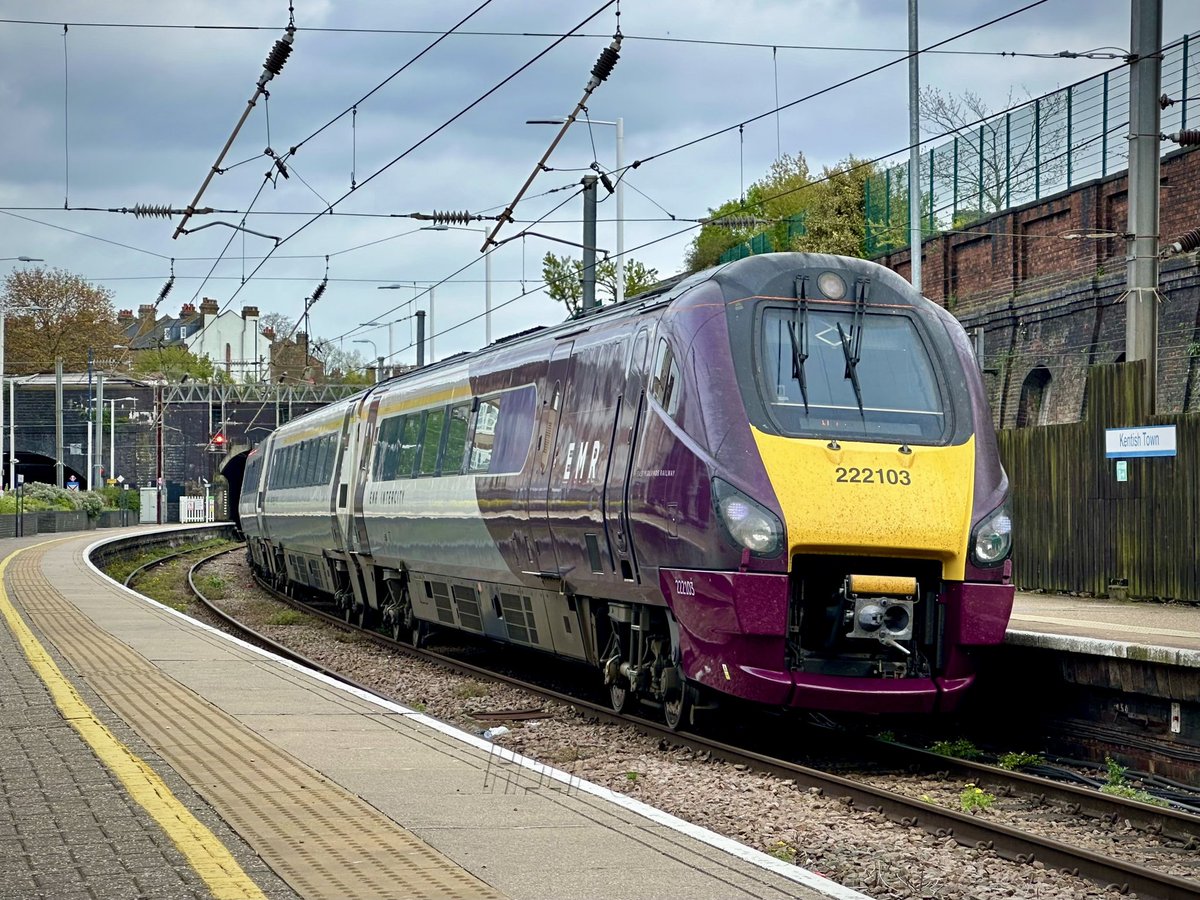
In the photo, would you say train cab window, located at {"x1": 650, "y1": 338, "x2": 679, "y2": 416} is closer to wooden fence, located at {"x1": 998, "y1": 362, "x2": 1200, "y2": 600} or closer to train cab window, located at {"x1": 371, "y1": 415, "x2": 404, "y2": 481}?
wooden fence, located at {"x1": 998, "y1": 362, "x2": 1200, "y2": 600}

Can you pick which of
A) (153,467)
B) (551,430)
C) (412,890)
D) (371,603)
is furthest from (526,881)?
(153,467)

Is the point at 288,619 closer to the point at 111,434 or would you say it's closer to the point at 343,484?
the point at 343,484

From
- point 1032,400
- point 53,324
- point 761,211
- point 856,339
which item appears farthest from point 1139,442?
point 53,324

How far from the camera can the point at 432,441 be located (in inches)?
693

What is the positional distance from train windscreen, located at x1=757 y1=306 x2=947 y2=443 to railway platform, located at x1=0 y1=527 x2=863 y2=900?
10.5 feet

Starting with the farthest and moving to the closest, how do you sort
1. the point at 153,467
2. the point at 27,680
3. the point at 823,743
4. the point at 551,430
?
1. the point at 153,467
2. the point at 551,430
3. the point at 27,680
4. the point at 823,743

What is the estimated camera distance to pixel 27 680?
41.9ft

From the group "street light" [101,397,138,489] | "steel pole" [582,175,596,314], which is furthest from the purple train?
"street light" [101,397,138,489]

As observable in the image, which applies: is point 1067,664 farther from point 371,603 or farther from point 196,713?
point 371,603

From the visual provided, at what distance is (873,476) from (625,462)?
2.11 metres

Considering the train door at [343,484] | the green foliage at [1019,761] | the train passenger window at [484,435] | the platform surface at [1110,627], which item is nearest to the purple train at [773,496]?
the green foliage at [1019,761]

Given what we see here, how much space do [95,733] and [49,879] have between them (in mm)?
3878

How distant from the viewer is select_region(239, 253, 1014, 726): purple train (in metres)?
10.3

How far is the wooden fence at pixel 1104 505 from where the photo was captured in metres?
16.8
